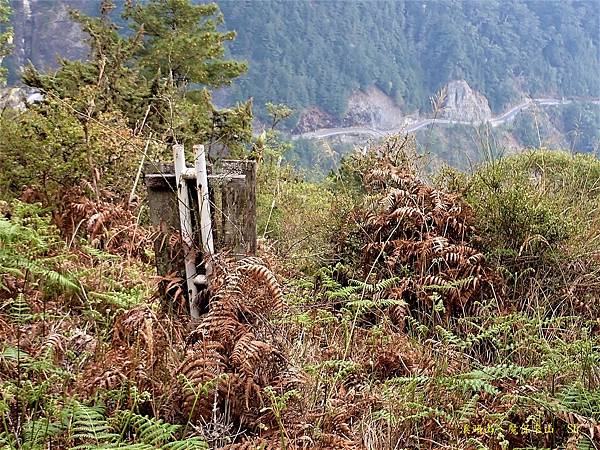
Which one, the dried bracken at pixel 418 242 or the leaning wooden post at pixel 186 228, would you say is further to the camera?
the dried bracken at pixel 418 242

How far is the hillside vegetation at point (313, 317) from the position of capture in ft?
7.29

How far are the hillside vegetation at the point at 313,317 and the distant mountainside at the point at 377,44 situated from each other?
5114 centimetres

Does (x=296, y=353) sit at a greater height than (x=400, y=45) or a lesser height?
lesser

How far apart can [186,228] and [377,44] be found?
7764 centimetres

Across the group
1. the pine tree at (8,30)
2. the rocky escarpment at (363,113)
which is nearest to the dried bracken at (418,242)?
the pine tree at (8,30)

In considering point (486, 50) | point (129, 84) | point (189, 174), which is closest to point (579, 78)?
point (486, 50)

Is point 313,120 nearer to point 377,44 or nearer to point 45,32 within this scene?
point 377,44

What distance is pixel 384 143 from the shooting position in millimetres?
5891

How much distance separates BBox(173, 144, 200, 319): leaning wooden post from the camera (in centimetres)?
278

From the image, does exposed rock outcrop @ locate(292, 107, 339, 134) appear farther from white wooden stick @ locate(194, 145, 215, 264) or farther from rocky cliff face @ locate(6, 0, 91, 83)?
white wooden stick @ locate(194, 145, 215, 264)

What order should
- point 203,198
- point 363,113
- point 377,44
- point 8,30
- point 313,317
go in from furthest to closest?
point 377,44, point 363,113, point 8,30, point 313,317, point 203,198

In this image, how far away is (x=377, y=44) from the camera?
75.6 meters

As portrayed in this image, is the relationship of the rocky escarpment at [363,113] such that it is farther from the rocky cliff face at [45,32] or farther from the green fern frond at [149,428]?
the green fern frond at [149,428]

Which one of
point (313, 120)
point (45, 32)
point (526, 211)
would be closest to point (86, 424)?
point (526, 211)
